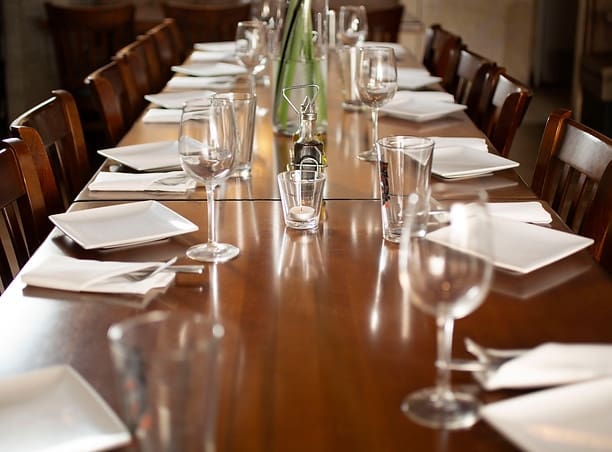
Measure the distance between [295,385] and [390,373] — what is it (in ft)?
0.39

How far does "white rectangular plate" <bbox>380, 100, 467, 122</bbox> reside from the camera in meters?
2.73

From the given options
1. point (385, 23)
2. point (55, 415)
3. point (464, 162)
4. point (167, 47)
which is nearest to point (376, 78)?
point (464, 162)

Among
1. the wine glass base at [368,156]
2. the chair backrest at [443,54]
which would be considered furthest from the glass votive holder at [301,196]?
the chair backrest at [443,54]

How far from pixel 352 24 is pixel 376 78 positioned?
3.45ft

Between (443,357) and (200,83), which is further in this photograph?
(200,83)

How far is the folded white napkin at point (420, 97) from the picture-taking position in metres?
2.94

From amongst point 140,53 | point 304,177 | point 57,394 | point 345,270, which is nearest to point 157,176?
point 304,177

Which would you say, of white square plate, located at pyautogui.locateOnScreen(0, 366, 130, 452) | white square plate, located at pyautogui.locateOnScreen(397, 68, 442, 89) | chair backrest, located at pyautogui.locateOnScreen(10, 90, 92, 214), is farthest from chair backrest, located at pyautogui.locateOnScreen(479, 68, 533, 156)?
white square plate, located at pyautogui.locateOnScreen(0, 366, 130, 452)

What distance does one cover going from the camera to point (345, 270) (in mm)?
1564

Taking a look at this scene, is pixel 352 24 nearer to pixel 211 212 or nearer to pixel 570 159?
pixel 570 159

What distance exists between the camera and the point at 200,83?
3.37m

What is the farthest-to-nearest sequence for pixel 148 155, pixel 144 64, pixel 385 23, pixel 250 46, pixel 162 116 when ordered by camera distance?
1. pixel 385 23
2. pixel 144 64
3. pixel 250 46
4. pixel 162 116
5. pixel 148 155

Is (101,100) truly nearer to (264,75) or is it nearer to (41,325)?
(264,75)

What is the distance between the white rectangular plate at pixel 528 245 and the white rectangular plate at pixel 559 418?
1.40ft
